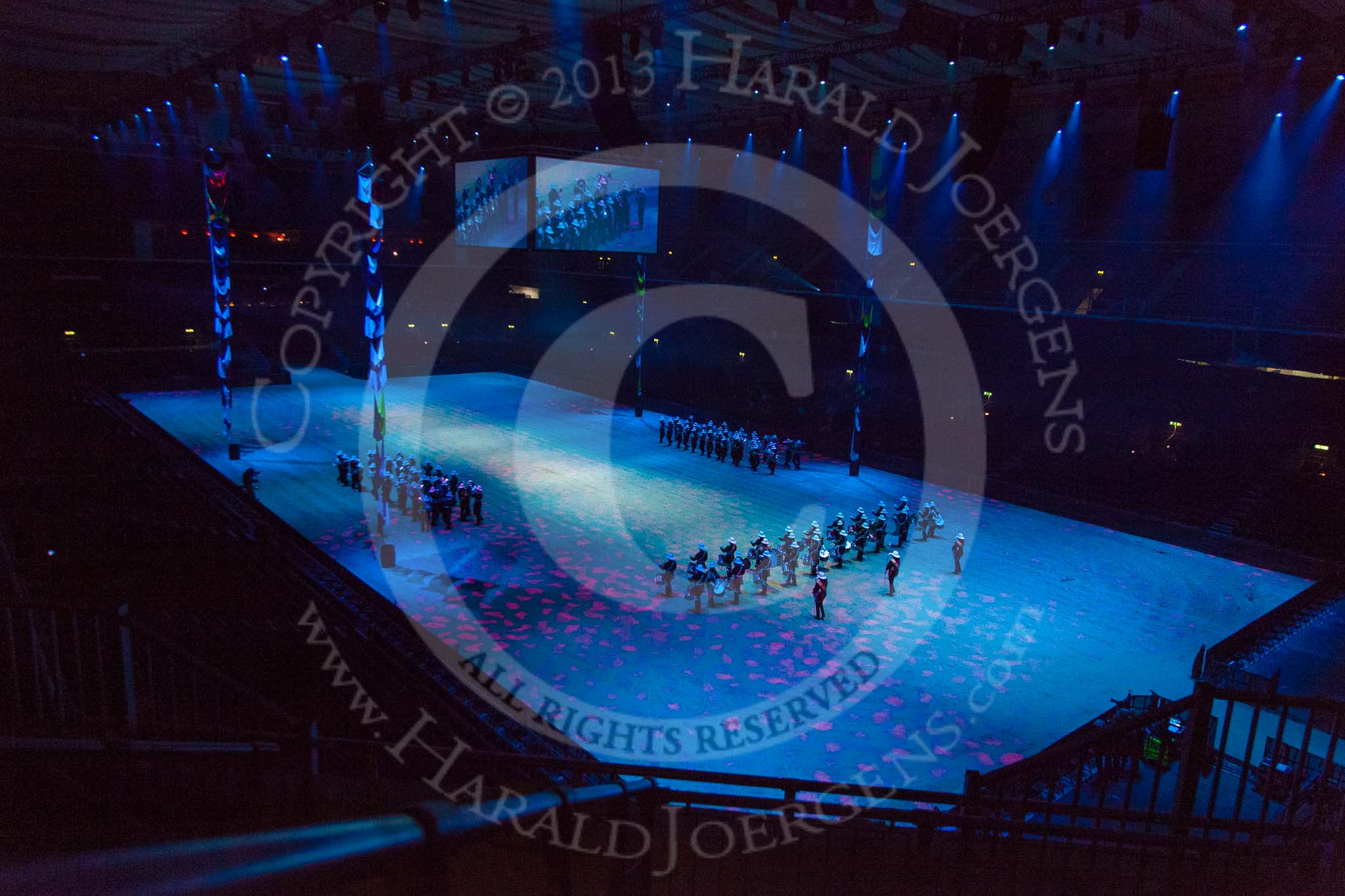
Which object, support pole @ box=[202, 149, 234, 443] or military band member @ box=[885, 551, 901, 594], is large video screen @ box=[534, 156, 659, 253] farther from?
military band member @ box=[885, 551, 901, 594]

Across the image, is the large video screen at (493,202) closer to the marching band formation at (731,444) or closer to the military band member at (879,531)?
the marching band formation at (731,444)

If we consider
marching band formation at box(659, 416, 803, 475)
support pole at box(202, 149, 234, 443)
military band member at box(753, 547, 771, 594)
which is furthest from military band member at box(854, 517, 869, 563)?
support pole at box(202, 149, 234, 443)

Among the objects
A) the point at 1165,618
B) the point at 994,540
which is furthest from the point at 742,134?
the point at 1165,618

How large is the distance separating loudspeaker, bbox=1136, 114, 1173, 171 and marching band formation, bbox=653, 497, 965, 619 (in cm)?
715

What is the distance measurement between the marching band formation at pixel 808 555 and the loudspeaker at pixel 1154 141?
7146 millimetres

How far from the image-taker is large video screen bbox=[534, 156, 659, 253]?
18469 millimetres

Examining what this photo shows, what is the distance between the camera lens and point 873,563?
14242mm

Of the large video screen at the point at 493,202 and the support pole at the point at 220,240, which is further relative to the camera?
the large video screen at the point at 493,202

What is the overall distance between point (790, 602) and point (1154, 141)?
1029 cm

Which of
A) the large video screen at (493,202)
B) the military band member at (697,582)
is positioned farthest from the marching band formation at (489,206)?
the military band member at (697,582)

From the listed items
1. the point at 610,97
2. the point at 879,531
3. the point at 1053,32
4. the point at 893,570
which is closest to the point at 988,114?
the point at 1053,32

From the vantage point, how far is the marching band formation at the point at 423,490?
48.9ft

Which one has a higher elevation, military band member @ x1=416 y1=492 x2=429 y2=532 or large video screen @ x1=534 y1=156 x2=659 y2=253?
large video screen @ x1=534 y1=156 x2=659 y2=253

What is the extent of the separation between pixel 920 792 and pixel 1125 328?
19295mm
